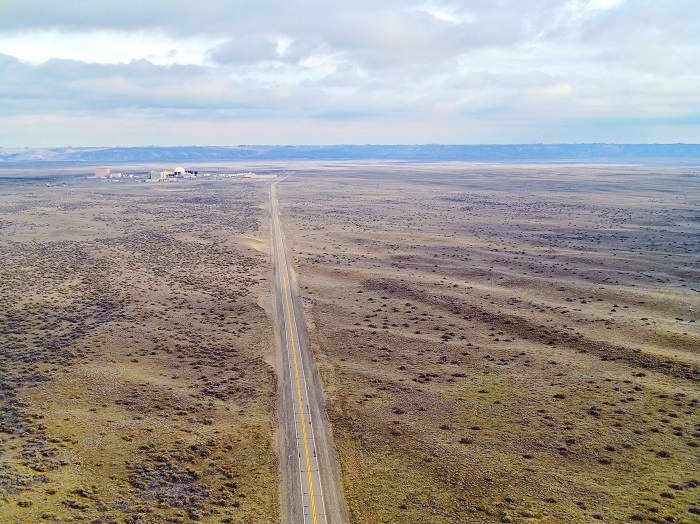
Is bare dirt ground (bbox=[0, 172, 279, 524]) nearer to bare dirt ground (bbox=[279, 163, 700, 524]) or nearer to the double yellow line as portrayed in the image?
the double yellow line

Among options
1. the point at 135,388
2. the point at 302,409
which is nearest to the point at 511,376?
the point at 302,409

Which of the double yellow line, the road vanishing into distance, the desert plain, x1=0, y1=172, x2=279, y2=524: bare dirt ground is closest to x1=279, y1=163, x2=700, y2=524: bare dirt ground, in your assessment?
Answer: the desert plain

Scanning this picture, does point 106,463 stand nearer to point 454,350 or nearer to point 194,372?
point 194,372

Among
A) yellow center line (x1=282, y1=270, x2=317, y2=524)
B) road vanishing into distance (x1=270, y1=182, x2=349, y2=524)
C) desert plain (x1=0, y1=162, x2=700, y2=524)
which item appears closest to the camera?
road vanishing into distance (x1=270, y1=182, x2=349, y2=524)

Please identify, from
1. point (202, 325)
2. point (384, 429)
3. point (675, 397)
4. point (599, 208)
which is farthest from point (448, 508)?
point (599, 208)

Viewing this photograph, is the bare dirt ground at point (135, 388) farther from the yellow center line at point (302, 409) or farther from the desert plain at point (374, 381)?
the yellow center line at point (302, 409)

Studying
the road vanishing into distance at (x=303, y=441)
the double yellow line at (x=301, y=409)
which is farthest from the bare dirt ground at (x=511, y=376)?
the double yellow line at (x=301, y=409)
